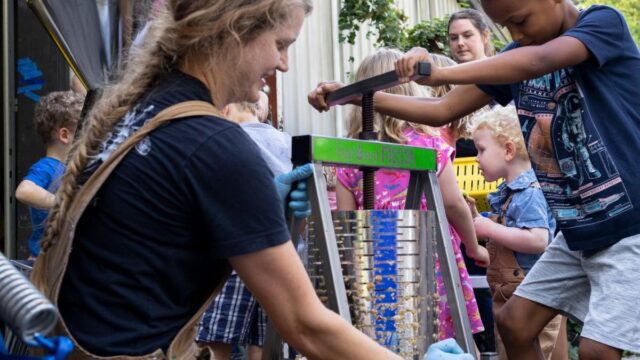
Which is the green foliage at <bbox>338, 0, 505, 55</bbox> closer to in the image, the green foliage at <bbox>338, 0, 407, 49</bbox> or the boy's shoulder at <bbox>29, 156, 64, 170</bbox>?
the green foliage at <bbox>338, 0, 407, 49</bbox>

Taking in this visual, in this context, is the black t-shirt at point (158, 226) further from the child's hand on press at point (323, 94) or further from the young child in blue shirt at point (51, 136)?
the young child in blue shirt at point (51, 136)

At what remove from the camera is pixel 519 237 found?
14.4 ft

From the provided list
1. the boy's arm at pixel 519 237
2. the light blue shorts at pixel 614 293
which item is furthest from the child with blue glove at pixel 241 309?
the light blue shorts at pixel 614 293

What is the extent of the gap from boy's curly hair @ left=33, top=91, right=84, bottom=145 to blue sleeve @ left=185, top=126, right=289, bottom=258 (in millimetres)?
3046

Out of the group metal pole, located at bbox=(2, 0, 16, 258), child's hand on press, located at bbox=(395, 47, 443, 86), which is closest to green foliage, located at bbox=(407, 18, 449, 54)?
metal pole, located at bbox=(2, 0, 16, 258)

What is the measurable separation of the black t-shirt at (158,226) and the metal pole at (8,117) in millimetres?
4078

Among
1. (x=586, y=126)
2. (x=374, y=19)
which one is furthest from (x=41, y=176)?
(x=374, y=19)

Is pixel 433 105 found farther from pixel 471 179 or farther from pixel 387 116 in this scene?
pixel 471 179

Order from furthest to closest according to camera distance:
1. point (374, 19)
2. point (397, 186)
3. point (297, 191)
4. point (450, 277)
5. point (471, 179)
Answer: point (374, 19) < point (471, 179) < point (397, 186) < point (450, 277) < point (297, 191)

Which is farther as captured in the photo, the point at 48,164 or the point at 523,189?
the point at 48,164

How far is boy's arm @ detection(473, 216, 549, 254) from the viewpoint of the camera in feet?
14.4

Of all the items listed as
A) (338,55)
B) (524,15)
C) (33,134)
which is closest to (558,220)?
(524,15)

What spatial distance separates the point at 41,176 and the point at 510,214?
2.38 meters

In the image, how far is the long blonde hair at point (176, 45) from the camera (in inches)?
76.4
